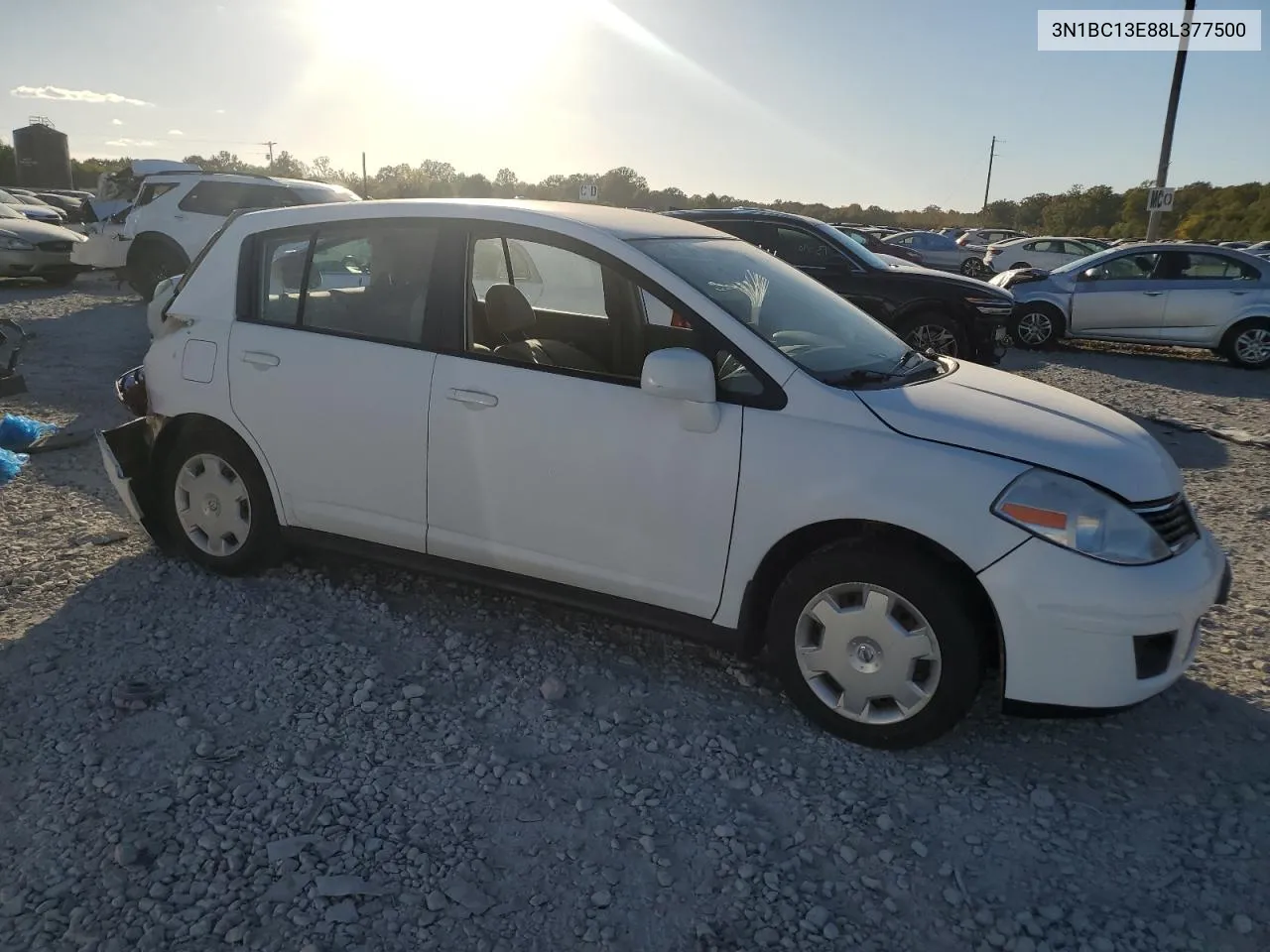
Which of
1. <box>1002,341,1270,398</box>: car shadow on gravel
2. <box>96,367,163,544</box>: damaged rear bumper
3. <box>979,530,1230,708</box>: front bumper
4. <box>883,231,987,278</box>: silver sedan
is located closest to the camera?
<box>979,530,1230,708</box>: front bumper

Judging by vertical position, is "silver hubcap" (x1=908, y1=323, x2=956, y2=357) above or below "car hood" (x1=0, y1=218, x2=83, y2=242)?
below

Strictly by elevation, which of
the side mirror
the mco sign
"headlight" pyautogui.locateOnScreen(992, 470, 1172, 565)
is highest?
the mco sign

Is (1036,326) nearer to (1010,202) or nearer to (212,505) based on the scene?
(212,505)

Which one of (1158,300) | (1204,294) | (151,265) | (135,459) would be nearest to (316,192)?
(151,265)

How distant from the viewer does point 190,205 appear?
13016 mm

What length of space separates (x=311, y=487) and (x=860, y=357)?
233cm

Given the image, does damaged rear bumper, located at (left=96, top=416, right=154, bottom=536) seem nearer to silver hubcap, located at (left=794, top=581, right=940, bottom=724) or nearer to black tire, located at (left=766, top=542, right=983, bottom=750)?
black tire, located at (left=766, top=542, right=983, bottom=750)

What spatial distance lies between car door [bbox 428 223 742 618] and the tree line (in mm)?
32068

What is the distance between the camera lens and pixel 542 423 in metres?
3.37

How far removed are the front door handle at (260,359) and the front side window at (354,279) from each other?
0.52 feet

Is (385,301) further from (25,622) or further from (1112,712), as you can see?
(1112,712)

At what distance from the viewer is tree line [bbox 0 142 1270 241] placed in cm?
4347

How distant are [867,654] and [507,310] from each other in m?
1.99

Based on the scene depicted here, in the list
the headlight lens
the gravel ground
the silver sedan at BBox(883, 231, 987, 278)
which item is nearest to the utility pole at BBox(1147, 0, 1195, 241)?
the silver sedan at BBox(883, 231, 987, 278)
